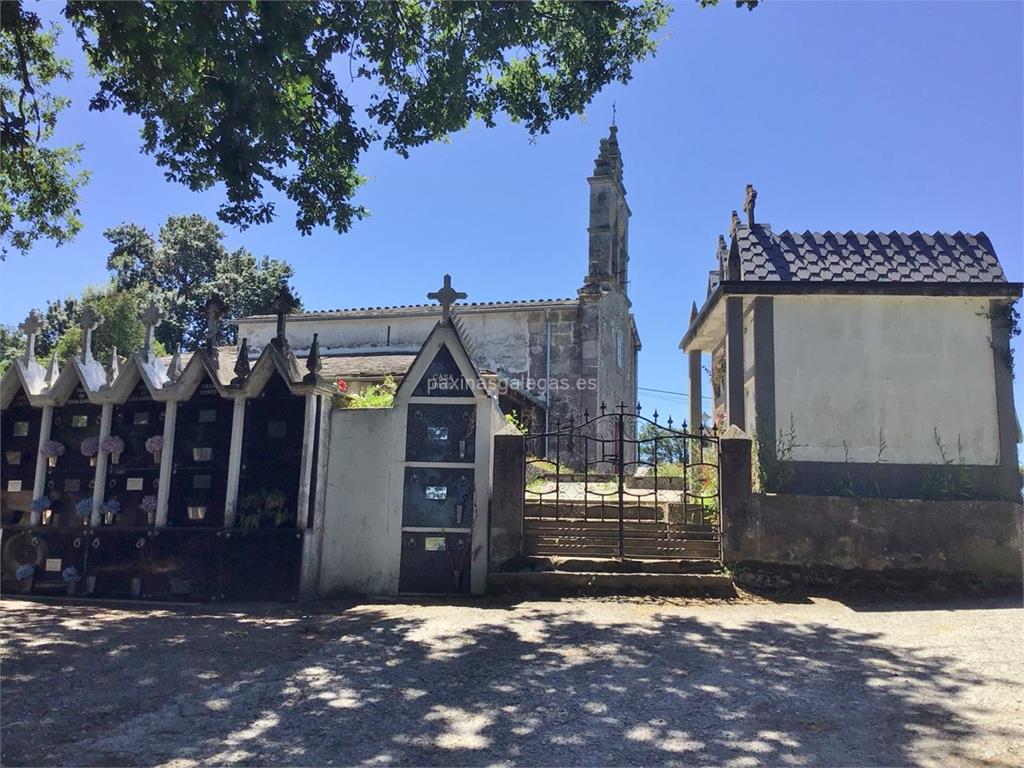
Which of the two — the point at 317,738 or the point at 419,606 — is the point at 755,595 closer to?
the point at 419,606

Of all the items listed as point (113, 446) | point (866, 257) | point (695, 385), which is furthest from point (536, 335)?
point (113, 446)

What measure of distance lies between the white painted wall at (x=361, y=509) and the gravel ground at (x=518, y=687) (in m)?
0.97

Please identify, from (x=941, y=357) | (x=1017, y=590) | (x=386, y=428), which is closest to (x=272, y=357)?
(x=386, y=428)

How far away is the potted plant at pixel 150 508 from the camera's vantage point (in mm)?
9352

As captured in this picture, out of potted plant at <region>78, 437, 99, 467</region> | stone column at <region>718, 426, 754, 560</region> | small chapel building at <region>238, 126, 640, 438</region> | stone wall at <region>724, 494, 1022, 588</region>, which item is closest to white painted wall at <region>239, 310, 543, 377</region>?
small chapel building at <region>238, 126, 640, 438</region>

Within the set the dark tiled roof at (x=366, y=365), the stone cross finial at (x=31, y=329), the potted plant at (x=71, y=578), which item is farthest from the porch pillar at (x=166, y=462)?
the dark tiled roof at (x=366, y=365)

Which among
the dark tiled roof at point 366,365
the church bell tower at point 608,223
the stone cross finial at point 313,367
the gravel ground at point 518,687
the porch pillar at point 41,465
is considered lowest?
the gravel ground at point 518,687

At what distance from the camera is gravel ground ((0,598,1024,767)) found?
4156 mm

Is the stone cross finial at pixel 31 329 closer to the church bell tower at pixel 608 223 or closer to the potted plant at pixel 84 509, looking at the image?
the potted plant at pixel 84 509

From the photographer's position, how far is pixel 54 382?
33.9 ft

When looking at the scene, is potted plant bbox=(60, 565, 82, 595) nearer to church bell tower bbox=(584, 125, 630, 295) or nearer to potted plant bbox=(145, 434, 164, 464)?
potted plant bbox=(145, 434, 164, 464)

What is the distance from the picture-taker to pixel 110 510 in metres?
9.50

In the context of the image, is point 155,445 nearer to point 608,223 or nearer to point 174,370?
point 174,370

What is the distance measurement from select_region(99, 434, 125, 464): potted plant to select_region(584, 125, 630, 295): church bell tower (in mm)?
16015
